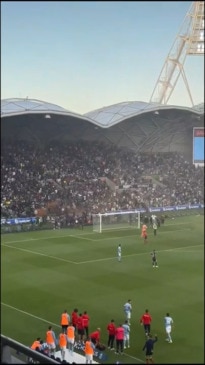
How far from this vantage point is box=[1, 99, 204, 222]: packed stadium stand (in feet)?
16.0

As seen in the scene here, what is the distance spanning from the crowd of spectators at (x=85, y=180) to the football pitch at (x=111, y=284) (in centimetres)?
42

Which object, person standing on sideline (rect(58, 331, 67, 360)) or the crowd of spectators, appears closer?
person standing on sideline (rect(58, 331, 67, 360))

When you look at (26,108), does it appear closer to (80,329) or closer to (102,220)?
(102,220)

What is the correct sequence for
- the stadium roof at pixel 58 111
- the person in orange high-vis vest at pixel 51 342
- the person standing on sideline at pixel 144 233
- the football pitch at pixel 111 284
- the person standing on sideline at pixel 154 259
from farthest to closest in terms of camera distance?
the person standing on sideline at pixel 144 233
the stadium roof at pixel 58 111
the person standing on sideline at pixel 154 259
the person in orange high-vis vest at pixel 51 342
the football pitch at pixel 111 284

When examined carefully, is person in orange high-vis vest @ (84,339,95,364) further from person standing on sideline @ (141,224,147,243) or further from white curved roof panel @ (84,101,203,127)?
person standing on sideline @ (141,224,147,243)

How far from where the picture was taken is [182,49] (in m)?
2.64

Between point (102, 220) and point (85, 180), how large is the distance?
5.65 ft

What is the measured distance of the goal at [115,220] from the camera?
22.3 feet

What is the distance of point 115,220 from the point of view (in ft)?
25.2

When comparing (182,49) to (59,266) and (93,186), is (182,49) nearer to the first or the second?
(93,186)

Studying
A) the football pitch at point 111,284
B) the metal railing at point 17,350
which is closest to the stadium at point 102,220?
the football pitch at point 111,284

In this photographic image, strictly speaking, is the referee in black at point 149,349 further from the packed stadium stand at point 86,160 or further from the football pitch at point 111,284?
the packed stadium stand at point 86,160

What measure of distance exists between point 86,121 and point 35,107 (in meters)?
0.84

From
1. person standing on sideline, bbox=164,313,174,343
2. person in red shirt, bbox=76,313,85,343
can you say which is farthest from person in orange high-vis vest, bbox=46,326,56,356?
person standing on sideline, bbox=164,313,174,343
